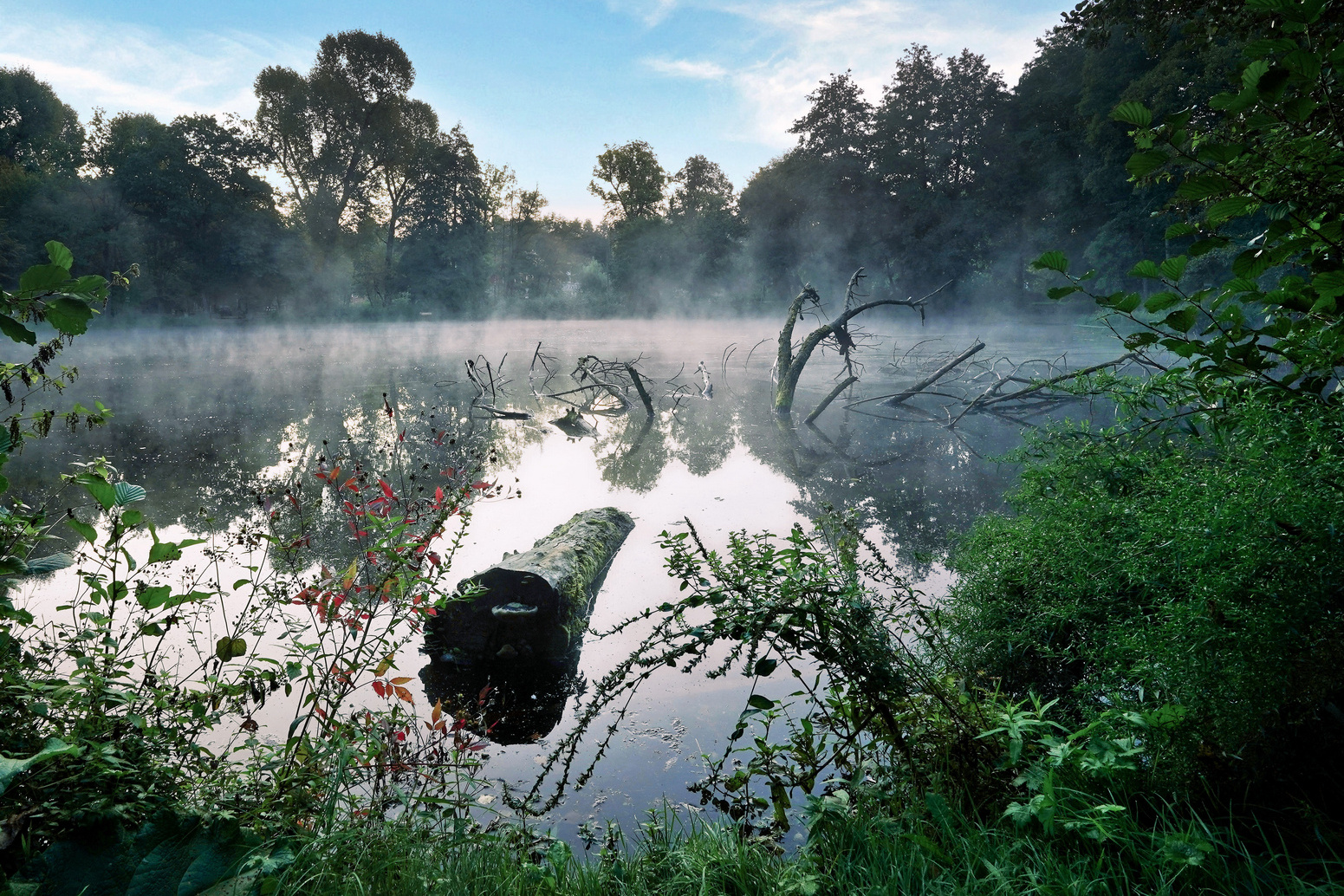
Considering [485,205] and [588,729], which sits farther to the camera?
[485,205]

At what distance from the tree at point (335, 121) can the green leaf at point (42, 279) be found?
41.8m

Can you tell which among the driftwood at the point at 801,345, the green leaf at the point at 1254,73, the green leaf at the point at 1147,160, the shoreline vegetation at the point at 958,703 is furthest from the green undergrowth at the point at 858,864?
the driftwood at the point at 801,345

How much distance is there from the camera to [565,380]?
54.1 feet

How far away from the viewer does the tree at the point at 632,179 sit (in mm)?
46719

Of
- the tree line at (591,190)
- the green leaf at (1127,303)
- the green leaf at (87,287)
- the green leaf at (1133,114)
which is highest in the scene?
the tree line at (591,190)

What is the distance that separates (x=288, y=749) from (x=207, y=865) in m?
0.81

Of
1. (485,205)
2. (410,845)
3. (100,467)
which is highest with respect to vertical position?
(485,205)

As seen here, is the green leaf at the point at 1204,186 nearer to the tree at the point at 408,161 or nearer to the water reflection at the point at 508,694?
the water reflection at the point at 508,694

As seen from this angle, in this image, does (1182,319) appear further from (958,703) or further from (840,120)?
(840,120)

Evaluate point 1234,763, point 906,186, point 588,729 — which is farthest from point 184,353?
point 906,186

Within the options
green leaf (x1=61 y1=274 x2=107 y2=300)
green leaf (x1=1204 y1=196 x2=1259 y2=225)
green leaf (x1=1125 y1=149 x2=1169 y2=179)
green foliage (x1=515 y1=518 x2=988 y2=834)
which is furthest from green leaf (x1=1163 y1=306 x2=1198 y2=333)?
green leaf (x1=61 y1=274 x2=107 y2=300)

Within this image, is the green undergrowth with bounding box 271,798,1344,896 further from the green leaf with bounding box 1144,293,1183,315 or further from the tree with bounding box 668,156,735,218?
the tree with bounding box 668,156,735,218

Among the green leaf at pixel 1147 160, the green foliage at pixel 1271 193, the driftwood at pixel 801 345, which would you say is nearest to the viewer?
the green foliage at pixel 1271 193

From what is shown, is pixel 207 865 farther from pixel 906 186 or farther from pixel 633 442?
pixel 906 186
